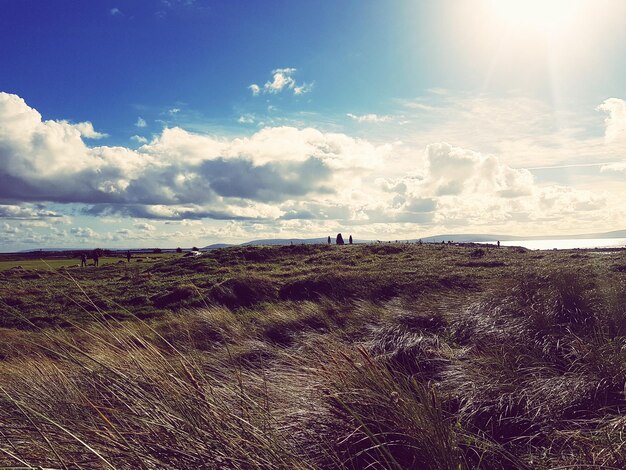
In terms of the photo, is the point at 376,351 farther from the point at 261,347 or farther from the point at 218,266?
the point at 218,266

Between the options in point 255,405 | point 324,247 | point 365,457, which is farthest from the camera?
point 324,247

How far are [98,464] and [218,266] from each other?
27.0 m

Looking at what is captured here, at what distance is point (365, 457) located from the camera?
3.45m

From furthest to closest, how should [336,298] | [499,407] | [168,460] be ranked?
[336,298] < [499,407] < [168,460]

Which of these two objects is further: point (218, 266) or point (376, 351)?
point (218, 266)

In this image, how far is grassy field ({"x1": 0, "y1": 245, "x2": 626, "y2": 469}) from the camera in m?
2.79

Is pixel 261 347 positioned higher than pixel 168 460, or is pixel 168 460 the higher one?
pixel 168 460

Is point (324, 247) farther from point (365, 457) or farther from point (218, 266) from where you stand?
point (365, 457)

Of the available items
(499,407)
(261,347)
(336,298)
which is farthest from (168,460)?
(336,298)

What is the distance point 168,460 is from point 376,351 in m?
4.83

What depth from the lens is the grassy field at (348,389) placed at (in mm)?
2791

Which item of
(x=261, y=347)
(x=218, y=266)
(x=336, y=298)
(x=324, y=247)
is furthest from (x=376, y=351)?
(x=324, y=247)

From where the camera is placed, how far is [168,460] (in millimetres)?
2660

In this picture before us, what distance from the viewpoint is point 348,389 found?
3.58 m
